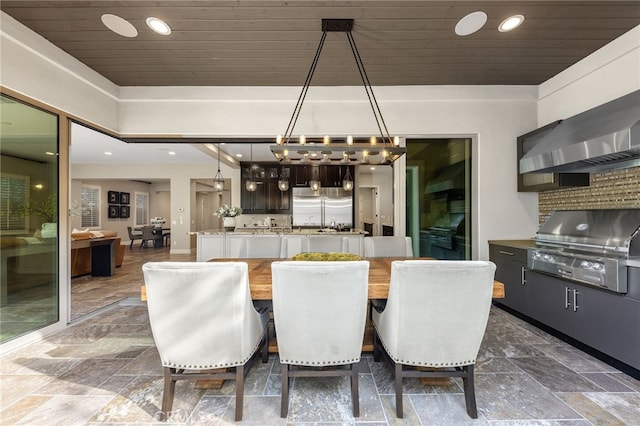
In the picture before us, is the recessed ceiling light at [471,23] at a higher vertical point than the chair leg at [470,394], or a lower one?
higher

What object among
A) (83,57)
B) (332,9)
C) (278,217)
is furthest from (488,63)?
(278,217)

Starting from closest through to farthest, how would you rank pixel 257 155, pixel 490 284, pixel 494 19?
pixel 490 284 < pixel 494 19 < pixel 257 155

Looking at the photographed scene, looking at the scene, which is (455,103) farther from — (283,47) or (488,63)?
(283,47)

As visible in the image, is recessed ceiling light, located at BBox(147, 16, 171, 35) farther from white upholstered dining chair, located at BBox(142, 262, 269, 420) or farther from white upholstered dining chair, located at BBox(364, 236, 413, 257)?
white upholstered dining chair, located at BBox(364, 236, 413, 257)

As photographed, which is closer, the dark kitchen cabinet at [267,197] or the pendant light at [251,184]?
the pendant light at [251,184]

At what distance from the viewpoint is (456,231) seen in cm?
402

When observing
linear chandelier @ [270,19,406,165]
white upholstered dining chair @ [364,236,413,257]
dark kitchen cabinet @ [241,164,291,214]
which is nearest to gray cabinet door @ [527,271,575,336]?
white upholstered dining chair @ [364,236,413,257]

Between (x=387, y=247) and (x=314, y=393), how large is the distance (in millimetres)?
1712

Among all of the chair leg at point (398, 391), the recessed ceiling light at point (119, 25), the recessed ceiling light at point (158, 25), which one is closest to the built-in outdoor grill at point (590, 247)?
the chair leg at point (398, 391)

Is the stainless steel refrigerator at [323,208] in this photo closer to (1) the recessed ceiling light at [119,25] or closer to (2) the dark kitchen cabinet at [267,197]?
(2) the dark kitchen cabinet at [267,197]

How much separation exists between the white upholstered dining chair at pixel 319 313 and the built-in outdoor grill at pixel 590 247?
2.02 m

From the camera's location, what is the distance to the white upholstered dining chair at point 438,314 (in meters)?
1.51

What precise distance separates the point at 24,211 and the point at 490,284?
3.86m

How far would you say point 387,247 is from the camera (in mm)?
3123
